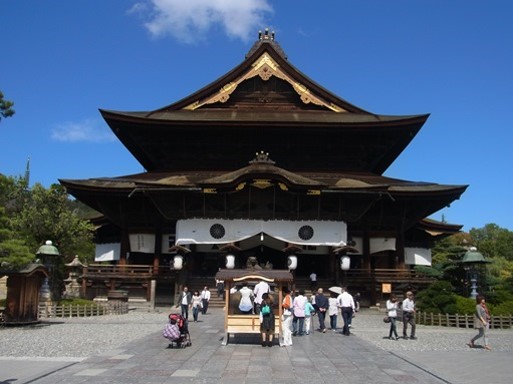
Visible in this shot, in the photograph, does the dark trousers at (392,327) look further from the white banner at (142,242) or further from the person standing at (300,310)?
the white banner at (142,242)

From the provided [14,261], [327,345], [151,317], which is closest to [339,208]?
[151,317]

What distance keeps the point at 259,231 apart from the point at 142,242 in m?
8.36

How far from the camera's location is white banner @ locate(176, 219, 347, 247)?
31.4m

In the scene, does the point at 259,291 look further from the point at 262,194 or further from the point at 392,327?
the point at 262,194

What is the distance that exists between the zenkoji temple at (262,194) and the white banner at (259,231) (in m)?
0.06

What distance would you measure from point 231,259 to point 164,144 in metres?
12.2

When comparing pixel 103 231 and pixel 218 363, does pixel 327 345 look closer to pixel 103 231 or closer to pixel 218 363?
pixel 218 363

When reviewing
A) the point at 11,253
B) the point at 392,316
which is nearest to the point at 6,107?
the point at 11,253

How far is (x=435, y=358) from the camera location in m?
13.7

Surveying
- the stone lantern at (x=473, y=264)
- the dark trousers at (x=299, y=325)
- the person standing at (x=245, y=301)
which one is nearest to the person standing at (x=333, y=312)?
the dark trousers at (x=299, y=325)

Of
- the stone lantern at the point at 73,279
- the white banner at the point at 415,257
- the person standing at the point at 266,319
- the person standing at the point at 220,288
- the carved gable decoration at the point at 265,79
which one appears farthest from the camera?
the stone lantern at the point at 73,279

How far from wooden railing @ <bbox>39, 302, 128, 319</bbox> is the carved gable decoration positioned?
655 inches

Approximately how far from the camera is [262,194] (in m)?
31.9

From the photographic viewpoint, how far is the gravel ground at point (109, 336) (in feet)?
47.9
